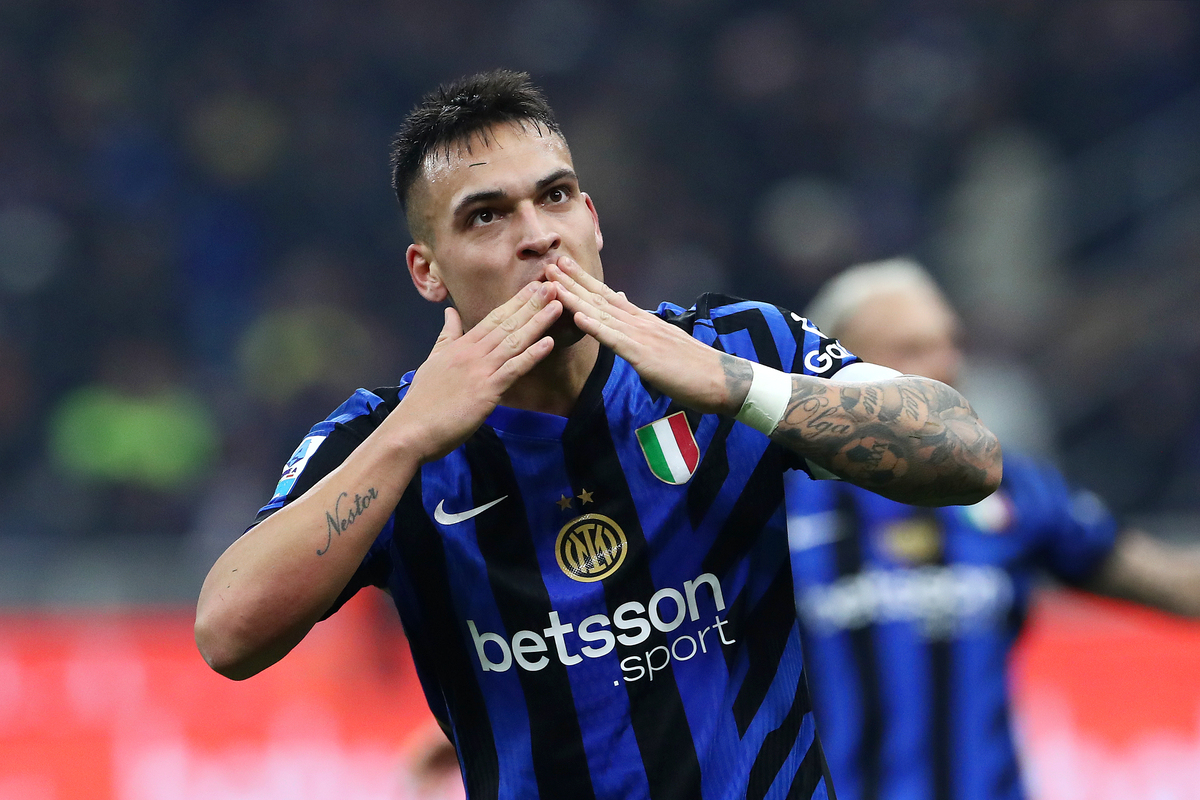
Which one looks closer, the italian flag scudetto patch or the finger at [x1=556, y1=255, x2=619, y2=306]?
the finger at [x1=556, y1=255, x2=619, y2=306]

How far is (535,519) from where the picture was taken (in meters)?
2.47

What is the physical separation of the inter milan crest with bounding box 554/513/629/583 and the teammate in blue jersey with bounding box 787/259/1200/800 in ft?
4.63

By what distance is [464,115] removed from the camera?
2.58m

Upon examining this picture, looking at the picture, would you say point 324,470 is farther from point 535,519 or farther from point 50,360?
point 50,360

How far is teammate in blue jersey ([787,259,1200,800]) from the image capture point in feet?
11.8

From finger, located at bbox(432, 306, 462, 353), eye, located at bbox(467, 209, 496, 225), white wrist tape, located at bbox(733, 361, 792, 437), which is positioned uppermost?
eye, located at bbox(467, 209, 496, 225)

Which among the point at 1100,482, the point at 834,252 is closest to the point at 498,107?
the point at 1100,482

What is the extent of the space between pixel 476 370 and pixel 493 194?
0.37 metres

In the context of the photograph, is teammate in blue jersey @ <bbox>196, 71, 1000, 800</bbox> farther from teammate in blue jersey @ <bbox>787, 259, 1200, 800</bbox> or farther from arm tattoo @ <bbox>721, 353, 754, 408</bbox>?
teammate in blue jersey @ <bbox>787, 259, 1200, 800</bbox>

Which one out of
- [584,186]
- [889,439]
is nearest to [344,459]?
[889,439]

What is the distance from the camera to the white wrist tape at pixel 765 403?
7.33ft

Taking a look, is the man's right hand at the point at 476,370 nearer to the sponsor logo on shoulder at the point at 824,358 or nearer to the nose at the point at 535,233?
the nose at the point at 535,233

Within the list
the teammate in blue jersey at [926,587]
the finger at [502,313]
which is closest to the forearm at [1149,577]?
the teammate in blue jersey at [926,587]

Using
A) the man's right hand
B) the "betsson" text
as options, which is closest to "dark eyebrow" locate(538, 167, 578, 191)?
the man's right hand
